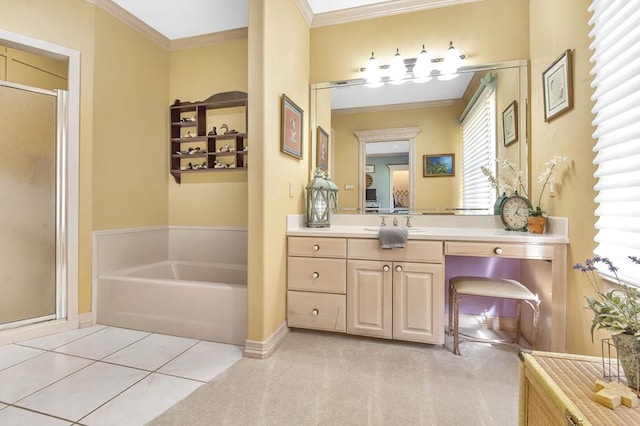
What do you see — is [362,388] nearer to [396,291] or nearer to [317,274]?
[396,291]

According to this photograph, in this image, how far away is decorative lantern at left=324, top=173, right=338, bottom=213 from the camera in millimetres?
2598

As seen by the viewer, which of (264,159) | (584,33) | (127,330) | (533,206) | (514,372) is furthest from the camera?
(127,330)

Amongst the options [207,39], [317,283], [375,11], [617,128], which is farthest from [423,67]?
[207,39]

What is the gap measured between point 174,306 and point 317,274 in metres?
1.12

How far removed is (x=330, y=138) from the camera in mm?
2770

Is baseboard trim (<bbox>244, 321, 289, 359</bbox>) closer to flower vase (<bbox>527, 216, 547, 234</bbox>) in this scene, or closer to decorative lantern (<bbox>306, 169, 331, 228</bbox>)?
decorative lantern (<bbox>306, 169, 331, 228</bbox>)

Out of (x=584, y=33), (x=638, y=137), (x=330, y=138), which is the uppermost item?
(x=584, y=33)

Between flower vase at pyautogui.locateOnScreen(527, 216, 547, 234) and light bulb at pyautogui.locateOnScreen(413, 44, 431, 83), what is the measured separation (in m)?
1.40

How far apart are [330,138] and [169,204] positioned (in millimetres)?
1933

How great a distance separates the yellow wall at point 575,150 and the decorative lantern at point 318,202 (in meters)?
1.62

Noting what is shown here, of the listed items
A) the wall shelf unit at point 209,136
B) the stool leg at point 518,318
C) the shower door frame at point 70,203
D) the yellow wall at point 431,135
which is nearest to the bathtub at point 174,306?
the shower door frame at point 70,203

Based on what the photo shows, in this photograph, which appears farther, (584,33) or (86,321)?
(86,321)

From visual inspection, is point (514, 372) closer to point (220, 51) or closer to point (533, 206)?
point (533, 206)

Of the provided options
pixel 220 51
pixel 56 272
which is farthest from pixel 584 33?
pixel 56 272
